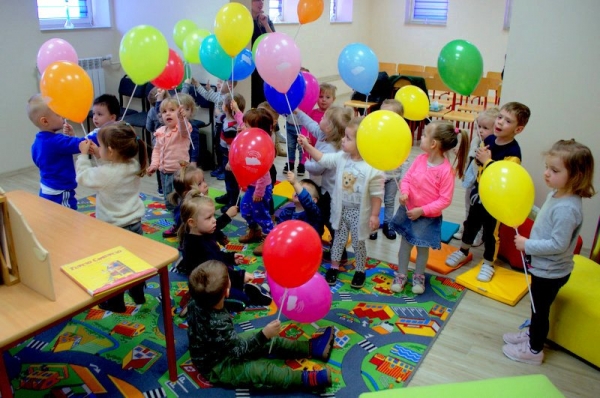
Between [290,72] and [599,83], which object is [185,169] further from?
[599,83]

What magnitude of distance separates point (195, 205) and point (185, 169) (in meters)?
0.77

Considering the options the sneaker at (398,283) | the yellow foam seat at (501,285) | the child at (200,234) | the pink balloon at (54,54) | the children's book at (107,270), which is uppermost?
the pink balloon at (54,54)

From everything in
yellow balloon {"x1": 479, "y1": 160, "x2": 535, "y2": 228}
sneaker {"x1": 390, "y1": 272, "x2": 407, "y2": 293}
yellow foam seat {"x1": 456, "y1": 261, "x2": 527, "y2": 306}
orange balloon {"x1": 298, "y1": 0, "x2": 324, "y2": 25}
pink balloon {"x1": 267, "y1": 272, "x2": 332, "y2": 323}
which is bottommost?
yellow foam seat {"x1": 456, "y1": 261, "x2": 527, "y2": 306}

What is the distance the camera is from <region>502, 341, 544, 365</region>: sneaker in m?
2.47

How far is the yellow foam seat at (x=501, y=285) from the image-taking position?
9.84 ft

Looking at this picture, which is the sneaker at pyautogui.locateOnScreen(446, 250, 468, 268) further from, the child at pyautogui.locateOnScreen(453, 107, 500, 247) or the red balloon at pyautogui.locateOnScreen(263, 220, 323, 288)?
the red balloon at pyautogui.locateOnScreen(263, 220, 323, 288)

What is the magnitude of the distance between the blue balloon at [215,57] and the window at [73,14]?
8.34 feet

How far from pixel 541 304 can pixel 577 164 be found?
695mm

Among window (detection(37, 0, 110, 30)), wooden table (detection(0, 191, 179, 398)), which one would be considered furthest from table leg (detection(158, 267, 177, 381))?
window (detection(37, 0, 110, 30))

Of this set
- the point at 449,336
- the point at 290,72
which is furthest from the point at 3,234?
the point at 449,336

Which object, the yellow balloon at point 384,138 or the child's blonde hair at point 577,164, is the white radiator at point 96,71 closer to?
the yellow balloon at point 384,138

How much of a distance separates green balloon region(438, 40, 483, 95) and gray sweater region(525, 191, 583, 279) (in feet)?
4.12

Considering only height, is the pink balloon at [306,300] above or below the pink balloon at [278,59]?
below

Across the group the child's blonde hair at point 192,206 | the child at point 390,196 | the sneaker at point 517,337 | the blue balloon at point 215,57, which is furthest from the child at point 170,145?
the sneaker at point 517,337
